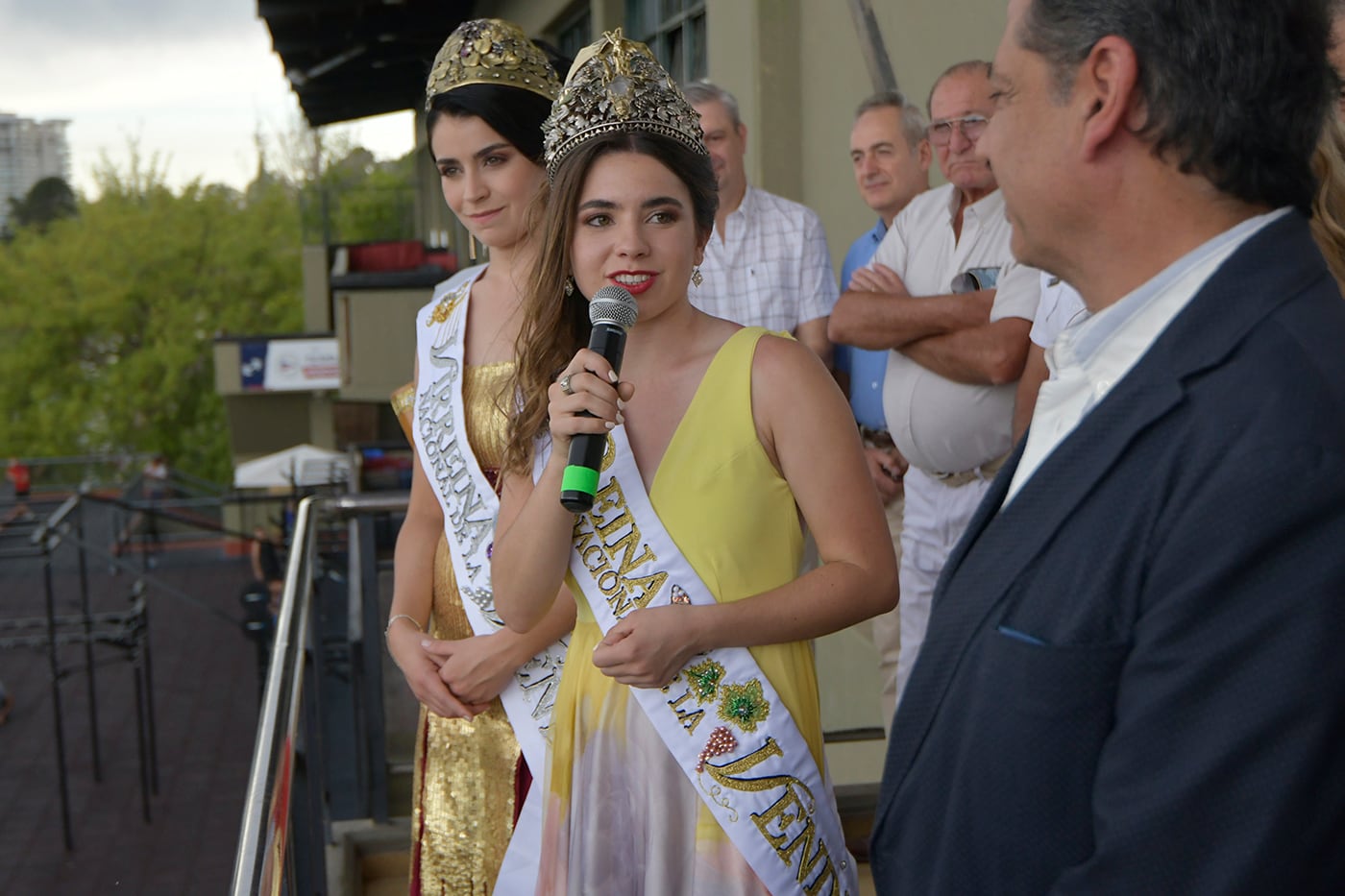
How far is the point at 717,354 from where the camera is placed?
1.69 metres

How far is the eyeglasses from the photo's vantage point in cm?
291

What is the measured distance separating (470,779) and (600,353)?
0.87 m

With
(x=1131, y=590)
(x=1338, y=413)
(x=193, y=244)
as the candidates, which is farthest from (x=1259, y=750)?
(x=193, y=244)

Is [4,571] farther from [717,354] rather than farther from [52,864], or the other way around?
[717,354]

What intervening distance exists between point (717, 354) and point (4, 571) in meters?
26.2

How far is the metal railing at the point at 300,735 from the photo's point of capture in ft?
4.76

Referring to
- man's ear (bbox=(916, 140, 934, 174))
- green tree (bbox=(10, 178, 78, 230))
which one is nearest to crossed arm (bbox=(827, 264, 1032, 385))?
man's ear (bbox=(916, 140, 934, 174))

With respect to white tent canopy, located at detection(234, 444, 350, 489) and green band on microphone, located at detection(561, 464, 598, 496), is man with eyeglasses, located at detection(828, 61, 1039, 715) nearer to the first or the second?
green band on microphone, located at detection(561, 464, 598, 496)

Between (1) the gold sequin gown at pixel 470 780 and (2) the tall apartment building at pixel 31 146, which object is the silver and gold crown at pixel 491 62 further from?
(2) the tall apartment building at pixel 31 146

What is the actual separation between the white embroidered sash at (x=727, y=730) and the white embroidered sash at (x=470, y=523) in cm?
34

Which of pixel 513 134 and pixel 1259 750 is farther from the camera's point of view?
pixel 513 134

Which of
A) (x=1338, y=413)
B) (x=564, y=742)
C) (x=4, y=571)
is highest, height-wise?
(x=1338, y=413)

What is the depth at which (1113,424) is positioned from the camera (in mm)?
1021

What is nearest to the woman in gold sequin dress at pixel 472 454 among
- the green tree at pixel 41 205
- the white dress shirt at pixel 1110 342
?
the white dress shirt at pixel 1110 342
